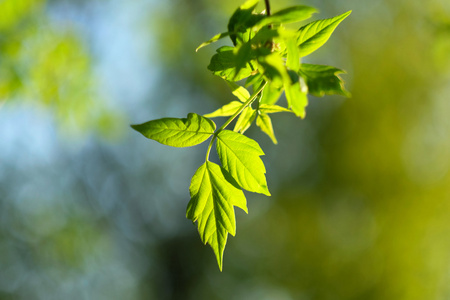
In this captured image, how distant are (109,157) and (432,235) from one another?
7.71 metres

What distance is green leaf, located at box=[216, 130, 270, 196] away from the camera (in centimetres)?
75

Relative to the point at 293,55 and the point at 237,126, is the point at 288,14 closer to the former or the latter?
the point at 293,55

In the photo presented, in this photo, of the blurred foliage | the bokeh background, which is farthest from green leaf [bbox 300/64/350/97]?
the bokeh background

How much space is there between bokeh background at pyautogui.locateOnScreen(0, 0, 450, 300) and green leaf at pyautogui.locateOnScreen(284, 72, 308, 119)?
710 cm

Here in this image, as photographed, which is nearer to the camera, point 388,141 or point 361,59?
point 388,141

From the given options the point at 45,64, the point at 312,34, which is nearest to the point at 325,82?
the point at 312,34

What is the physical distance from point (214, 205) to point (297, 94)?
0.99 ft

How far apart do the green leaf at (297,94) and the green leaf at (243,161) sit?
→ 19cm

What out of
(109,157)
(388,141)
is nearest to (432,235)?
(388,141)

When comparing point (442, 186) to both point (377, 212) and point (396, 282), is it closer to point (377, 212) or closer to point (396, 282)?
point (377, 212)

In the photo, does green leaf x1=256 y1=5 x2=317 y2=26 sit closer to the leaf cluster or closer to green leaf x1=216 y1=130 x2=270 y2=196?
the leaf cluster

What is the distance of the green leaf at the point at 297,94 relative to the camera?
544 mm

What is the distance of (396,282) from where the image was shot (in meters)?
8.56

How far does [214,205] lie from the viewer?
0.76m
